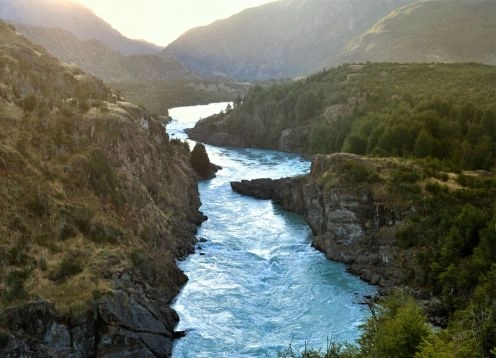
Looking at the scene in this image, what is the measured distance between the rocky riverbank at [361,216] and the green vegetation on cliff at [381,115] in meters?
11.2

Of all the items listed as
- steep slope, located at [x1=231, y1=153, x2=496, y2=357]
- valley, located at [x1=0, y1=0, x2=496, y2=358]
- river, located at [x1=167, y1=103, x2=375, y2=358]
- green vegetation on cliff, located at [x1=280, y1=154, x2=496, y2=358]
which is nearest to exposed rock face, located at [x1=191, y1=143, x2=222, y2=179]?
valley, located at [x1=0, y1=0, x2=496, y2=358]

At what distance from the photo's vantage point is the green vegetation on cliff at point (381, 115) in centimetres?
6881

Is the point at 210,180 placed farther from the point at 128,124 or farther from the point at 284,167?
the point at 128,124

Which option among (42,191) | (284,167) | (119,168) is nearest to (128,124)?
(119,168)

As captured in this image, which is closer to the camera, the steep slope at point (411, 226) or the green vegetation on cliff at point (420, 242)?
the green vegetation on cliff at point (420, 242)

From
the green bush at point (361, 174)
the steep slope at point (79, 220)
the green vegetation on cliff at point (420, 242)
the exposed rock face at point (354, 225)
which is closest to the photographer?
the green vegetation on cliff at point (420, 242)

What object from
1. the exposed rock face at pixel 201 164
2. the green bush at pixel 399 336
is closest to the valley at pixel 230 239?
the green bush at pixel 399 336

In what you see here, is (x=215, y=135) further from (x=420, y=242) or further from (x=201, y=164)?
(x=420, y=242)

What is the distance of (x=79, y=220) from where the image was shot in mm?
40250

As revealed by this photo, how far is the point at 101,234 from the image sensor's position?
40.5 m

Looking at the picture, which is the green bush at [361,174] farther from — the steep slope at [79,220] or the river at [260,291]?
the steep slope at [79,220]

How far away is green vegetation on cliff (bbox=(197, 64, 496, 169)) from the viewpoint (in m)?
68.8

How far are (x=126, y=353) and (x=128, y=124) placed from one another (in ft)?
101

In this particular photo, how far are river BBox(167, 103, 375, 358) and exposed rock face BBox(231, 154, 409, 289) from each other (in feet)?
5.02
